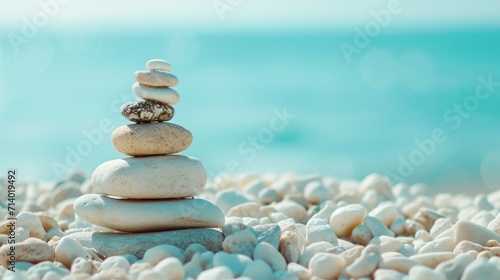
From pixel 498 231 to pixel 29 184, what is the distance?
242 inches

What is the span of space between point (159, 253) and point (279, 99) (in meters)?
19.8

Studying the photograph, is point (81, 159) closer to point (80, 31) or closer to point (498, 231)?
point (498, 231)

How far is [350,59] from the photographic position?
2878 cm

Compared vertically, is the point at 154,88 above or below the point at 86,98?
below

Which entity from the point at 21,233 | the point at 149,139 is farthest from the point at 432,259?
the point at 21,233

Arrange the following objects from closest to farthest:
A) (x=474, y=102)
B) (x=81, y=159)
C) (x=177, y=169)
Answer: (x=177, y=169)
(x=81, y=159)
(x=474, y=102)

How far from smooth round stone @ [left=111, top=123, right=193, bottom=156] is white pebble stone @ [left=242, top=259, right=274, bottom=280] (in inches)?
47.5

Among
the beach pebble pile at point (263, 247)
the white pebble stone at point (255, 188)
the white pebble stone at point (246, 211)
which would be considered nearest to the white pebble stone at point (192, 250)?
the beach pebble pile at point (263, 247)

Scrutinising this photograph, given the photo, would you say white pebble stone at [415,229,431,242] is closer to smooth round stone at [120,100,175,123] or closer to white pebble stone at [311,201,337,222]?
white pebble stone at [311,201,337,222]

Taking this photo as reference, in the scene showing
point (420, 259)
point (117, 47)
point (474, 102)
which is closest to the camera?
point (420, 259)

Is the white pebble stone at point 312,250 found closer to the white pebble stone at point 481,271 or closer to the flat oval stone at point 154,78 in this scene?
the white pebble stone at point 481,271

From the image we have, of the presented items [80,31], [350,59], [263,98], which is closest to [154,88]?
[263,98]

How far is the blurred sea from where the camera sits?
1530 cm

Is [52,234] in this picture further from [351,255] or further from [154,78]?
[351,255]
